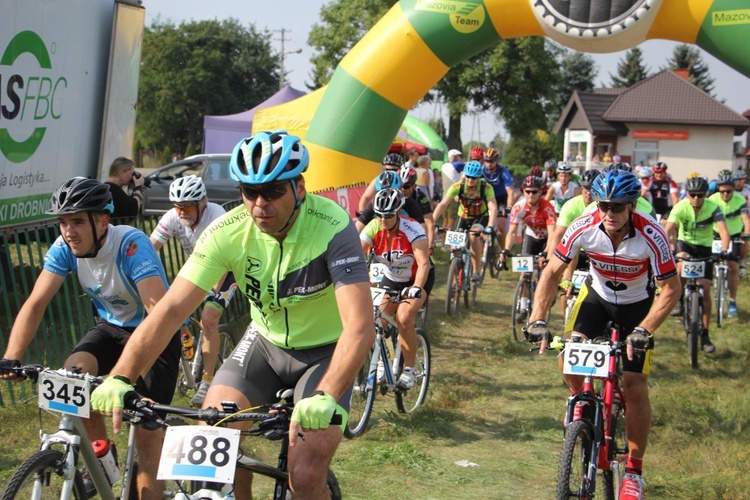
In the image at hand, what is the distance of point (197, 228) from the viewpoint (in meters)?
7.06

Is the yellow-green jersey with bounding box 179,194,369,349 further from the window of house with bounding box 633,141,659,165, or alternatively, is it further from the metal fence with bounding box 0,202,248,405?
the window of house with bounding box 633,141,659,165

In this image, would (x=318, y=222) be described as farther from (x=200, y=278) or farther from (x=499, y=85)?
(x=499, y=85)

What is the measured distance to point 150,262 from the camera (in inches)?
174

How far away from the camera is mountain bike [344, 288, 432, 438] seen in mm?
6859

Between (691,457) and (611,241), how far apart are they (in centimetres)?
226

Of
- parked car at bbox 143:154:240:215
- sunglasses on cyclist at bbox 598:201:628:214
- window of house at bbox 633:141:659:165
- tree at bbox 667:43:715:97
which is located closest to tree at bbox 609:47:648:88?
tree at bbox 667:43:715:97

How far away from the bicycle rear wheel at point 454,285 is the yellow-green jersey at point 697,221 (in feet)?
9.22

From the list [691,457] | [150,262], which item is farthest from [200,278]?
[691,457]

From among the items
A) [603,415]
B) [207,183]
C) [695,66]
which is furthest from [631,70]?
[603,415]

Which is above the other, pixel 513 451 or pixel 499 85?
pixel 499 85

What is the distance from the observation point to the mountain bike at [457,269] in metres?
11.7

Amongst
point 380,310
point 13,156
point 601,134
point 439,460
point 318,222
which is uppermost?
point 601,134

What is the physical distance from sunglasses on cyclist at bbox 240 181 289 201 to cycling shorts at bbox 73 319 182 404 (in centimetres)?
133

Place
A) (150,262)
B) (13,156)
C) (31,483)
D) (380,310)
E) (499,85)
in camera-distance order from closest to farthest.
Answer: (31,483), (150,262), (380,310), (13,156), (499,85)
